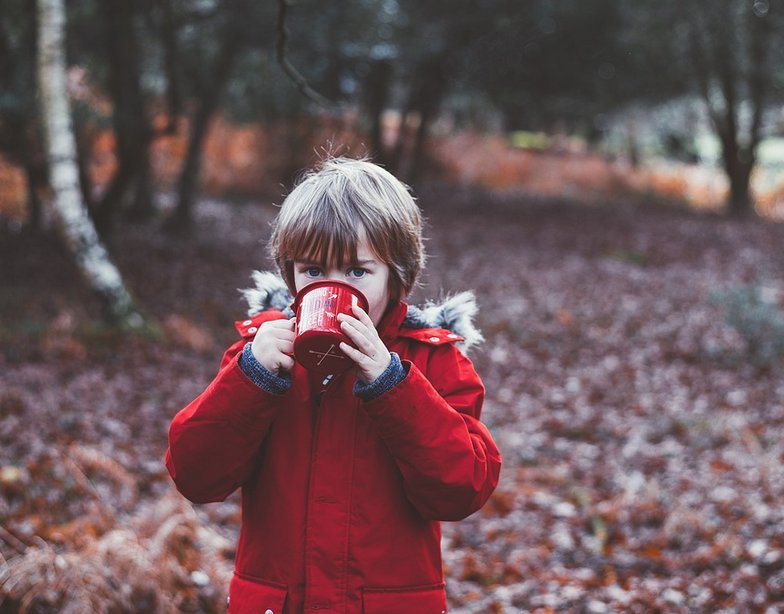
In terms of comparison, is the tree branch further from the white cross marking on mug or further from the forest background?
the white cross marking on mug

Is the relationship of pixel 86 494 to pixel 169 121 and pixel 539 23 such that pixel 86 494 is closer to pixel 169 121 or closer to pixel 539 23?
pixel 169 121

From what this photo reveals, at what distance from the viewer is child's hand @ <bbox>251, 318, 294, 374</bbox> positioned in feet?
6.33

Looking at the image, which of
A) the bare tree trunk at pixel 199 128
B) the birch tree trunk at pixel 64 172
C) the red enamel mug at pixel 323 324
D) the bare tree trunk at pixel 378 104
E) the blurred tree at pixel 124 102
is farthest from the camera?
the bare tree trunk at pixel 378 104

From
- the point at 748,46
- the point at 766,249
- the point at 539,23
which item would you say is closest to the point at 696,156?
the point at 748,46

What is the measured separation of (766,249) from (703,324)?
5.28m

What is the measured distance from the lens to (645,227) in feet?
56.8

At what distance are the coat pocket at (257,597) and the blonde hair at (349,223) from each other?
2.52 ft

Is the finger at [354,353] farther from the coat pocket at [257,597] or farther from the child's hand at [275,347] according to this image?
the coat pocket at [257,597]

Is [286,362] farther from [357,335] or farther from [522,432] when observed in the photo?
[522,432]

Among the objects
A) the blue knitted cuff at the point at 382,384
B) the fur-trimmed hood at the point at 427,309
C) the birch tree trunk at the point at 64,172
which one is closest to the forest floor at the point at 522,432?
the birch tree trunk at the point at 64,172

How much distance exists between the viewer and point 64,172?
8.07 m

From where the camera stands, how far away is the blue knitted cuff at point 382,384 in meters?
1.89

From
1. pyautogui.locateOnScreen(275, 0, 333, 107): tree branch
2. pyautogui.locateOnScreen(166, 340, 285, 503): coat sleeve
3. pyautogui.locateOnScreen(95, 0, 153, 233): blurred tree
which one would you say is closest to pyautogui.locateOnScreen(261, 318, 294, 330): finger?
pyautogui.locateOnScreen(166, 340, 285, 503): coat sleeve

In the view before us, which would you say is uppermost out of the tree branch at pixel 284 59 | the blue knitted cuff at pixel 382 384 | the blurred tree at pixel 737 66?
the blurred tree at pixel 737 66
